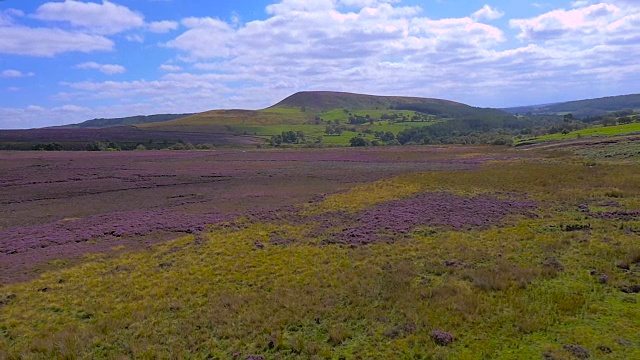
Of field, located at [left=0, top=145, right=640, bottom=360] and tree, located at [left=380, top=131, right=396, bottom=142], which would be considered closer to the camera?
field, located at [left=0, top=145, right=640, bottom=360]

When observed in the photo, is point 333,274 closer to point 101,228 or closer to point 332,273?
point 332,273

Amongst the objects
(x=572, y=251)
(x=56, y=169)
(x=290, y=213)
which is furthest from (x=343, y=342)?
(x=56, y=169)

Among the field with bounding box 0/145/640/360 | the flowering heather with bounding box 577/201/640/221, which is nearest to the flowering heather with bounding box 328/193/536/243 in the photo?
the field with bounding box 0/145/640/360

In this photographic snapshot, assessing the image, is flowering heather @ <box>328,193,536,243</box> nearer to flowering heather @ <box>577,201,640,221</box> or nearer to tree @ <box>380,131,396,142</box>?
flowering heather @ <box>577,201,640,221</box>

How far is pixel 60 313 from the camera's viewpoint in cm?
1555

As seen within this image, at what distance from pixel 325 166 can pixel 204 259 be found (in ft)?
152

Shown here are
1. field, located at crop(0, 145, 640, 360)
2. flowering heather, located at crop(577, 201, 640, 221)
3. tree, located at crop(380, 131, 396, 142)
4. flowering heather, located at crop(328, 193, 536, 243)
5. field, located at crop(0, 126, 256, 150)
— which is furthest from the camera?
tree, located at crop(380, 131, 396, 142)

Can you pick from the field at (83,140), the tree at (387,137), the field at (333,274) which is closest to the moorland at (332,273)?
the field at (333,274)

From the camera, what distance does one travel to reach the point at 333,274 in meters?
18.0

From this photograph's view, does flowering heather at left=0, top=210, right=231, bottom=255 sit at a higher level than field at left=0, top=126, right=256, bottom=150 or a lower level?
lower

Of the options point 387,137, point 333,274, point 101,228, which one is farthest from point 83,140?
point 333,274

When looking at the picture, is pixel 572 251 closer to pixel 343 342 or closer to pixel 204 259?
pixel 343 342

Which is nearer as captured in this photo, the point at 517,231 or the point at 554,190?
the point at 517,231

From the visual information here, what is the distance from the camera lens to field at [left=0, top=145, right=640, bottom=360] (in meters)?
12.4
